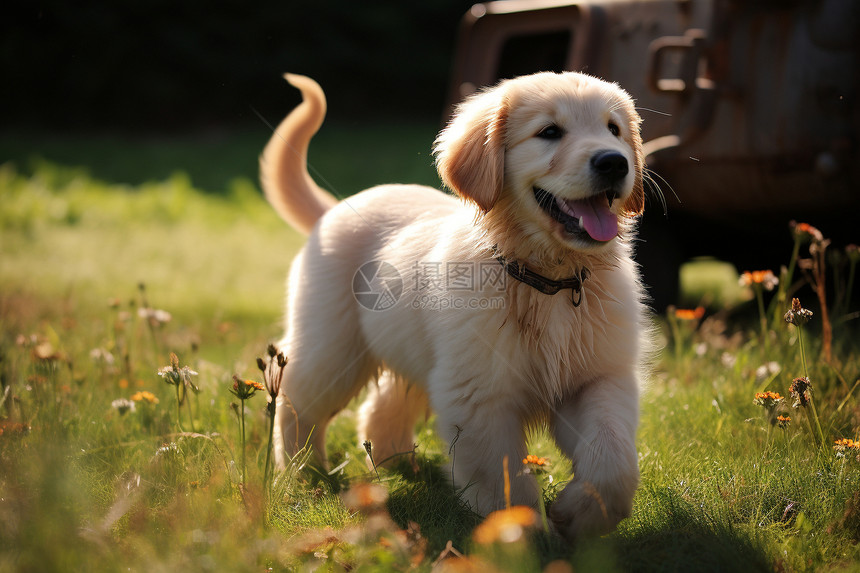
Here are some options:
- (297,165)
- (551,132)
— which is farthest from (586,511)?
(297,165)

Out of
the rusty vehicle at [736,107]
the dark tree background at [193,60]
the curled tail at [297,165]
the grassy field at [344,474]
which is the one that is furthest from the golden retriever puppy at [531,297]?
the dark tree background at [193,60]

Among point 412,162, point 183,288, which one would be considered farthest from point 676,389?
point 412,162

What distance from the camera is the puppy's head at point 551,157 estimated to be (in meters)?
2.35

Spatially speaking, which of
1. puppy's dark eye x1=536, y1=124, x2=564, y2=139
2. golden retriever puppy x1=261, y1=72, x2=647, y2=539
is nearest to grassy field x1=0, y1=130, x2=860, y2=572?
golden retriever puppy x1=261, y1=72, x2=647, y2=539

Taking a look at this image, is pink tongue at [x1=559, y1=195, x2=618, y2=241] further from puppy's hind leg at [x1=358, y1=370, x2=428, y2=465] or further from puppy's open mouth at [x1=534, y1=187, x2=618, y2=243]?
puppy's hind leg at [x1=358, y1=370, x2=428, y2=465]

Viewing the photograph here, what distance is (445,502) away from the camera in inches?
98.9

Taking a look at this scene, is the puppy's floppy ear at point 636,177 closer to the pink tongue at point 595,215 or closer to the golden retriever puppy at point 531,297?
the golden retriever puppy at point 531,297

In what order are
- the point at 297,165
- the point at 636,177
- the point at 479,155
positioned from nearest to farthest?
the point at 479,155 → the point at 636,177 → the point at 297,165

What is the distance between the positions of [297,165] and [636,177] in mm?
1384

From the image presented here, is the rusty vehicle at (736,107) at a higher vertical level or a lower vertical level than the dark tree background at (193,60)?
lower

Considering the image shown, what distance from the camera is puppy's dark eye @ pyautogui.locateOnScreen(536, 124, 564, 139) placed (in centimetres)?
247

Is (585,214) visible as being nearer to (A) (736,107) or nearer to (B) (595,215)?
(B) (595,215)

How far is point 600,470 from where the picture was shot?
2146 millimetres

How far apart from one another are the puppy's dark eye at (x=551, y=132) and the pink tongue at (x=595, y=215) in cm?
21
